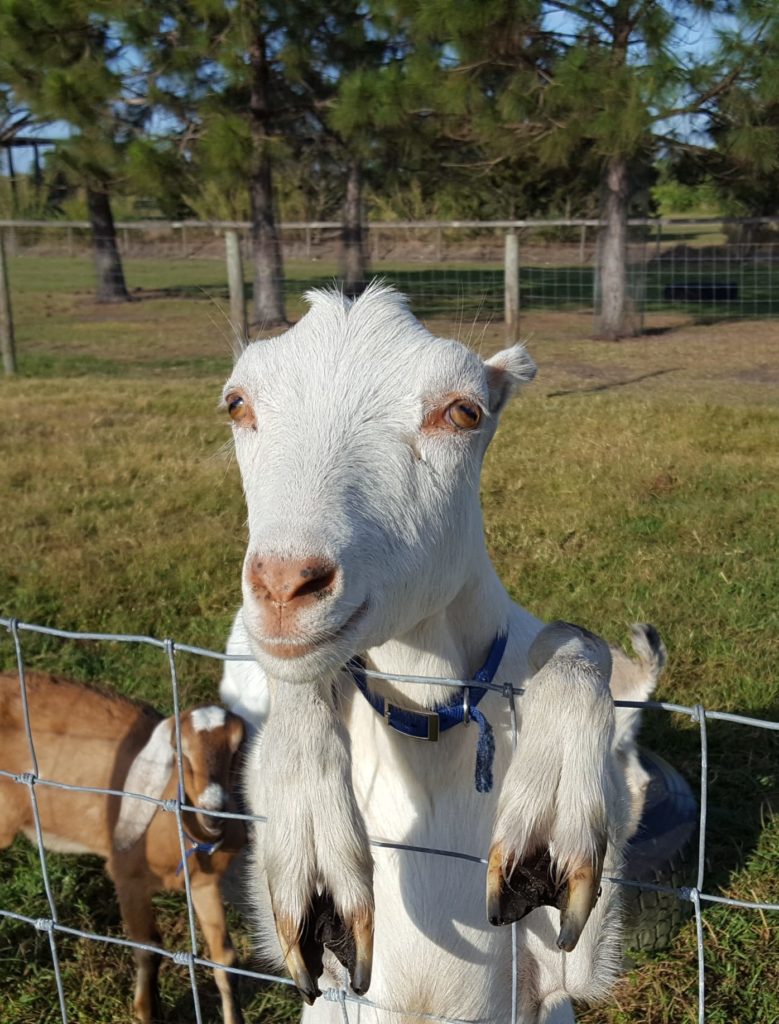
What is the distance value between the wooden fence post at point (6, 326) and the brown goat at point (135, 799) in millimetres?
10232

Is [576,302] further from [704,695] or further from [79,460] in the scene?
[704,695]

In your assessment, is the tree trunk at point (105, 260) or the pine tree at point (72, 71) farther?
the tree trunk at point (105, 260)

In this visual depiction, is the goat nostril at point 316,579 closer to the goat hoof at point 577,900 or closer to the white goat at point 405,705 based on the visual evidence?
the white goat at point 405,705

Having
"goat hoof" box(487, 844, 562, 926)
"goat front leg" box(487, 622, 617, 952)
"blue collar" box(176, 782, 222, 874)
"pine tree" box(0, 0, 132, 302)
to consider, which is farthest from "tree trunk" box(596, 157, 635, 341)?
"goat hoof" box(487, 844, 562, 926)

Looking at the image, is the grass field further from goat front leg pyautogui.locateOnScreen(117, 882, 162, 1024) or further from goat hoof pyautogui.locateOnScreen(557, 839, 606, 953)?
goat hoof pyautogui.locateOnScreen(557, 839, 606, 953)

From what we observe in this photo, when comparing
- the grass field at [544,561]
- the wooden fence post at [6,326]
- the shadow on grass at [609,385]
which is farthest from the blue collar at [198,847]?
the wooden fence post at [6,326]

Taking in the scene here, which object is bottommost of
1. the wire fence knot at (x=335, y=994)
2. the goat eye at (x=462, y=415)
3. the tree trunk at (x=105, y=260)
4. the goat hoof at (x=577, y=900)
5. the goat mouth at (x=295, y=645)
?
the wire fence knot at (x=335, y=994)

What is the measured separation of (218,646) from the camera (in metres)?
5.20

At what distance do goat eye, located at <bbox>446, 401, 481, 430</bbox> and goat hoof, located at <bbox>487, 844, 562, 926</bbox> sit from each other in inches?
31.5

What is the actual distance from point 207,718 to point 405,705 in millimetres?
1231

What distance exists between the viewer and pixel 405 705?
2238 mm

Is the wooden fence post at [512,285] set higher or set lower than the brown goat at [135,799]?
higher

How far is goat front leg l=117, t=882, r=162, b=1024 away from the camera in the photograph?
3.14 meters

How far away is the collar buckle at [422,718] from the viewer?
7.09 ft
